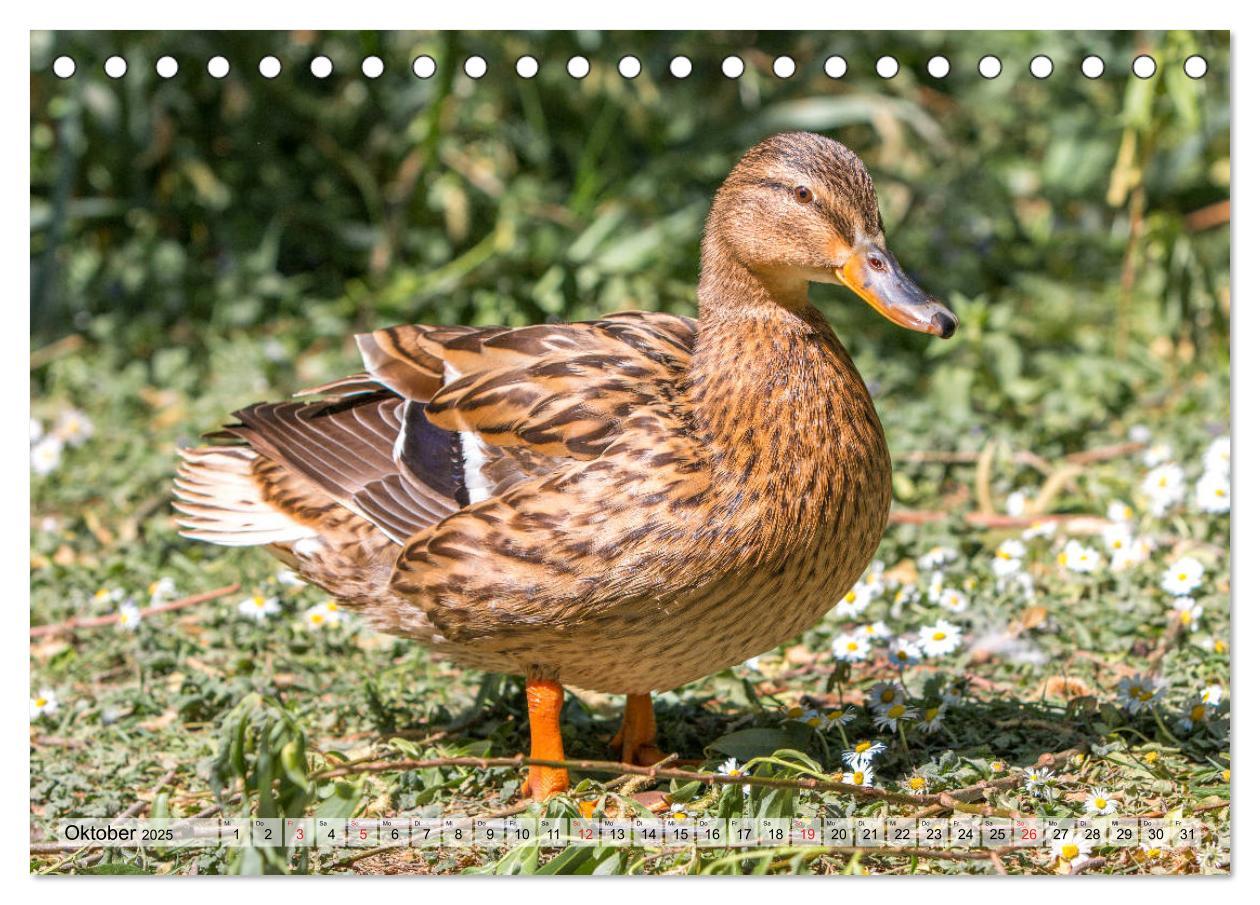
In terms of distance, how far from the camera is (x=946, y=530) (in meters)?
5.58

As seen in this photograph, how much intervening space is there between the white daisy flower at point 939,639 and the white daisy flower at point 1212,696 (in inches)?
25.9

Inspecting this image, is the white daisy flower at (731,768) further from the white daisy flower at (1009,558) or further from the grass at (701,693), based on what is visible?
the white daisy flower at (1009,558)

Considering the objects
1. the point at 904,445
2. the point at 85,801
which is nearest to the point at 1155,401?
the point at 904,445

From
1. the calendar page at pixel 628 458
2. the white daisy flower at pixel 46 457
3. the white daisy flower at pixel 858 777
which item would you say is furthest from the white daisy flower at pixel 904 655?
the white daisy flower at pixel 46 457

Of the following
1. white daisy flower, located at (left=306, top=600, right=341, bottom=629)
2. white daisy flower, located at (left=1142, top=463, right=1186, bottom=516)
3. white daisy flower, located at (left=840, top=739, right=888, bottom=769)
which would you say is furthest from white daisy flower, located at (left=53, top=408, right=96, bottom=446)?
white daisy flower, located at (left=1142, top=463, right=1186, bottom=516)

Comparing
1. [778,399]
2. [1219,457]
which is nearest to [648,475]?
[778,399]

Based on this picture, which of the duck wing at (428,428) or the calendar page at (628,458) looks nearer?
the calendar page at (628,458)

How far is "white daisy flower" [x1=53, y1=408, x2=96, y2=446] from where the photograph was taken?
6.48 meters

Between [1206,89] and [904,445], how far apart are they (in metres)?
2.48

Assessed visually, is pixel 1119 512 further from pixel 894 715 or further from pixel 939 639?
pixel 894 715

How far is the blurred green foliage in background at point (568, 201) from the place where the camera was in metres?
6.62

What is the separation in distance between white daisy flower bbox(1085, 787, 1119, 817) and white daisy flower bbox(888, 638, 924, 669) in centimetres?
75

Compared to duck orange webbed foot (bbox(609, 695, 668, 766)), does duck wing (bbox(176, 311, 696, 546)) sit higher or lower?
higher

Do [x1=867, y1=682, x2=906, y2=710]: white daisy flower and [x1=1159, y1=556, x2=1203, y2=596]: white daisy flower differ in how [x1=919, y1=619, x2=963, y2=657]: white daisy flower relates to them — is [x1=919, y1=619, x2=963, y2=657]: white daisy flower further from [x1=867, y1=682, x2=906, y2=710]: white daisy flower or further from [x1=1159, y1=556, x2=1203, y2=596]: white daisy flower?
[x1=1159, y1=556, x2=1203, y2=596]: white daisy flower
